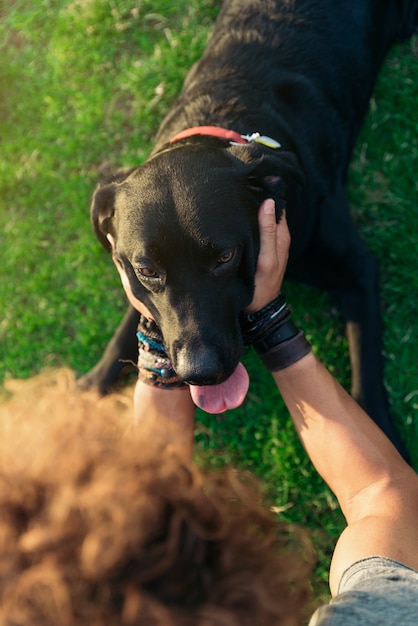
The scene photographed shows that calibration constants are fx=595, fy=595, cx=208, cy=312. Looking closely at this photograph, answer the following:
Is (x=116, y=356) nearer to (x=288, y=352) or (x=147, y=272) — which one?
(x=147, y=272)

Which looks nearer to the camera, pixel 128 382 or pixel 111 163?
pixel 128 382

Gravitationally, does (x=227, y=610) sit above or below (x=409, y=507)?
above

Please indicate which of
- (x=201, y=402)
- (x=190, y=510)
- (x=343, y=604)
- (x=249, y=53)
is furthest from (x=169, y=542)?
(x=249, y=53)

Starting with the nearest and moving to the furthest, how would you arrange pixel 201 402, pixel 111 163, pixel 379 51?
pixel 201 402, pixel 379 51, pixel 111 163

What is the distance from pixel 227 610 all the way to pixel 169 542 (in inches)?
6.6

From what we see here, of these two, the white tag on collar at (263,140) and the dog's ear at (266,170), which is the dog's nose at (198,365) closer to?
the dog's ear at (266,170)

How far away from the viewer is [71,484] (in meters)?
1.17

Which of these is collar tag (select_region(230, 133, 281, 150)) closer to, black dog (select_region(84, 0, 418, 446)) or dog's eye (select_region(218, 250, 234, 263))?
black dog (select_region(84, 0, 418, 446))

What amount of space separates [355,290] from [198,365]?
109 centimetres

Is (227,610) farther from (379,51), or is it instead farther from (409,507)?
(379,51)

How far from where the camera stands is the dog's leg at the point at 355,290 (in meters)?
2.70

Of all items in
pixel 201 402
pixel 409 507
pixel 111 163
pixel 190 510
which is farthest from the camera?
pixel 111 163

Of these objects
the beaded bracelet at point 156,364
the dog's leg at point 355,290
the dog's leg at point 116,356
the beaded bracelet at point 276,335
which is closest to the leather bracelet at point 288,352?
the beaded bracelet at point 276,335

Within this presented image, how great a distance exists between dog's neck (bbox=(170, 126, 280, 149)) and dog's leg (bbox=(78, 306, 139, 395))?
97cm
